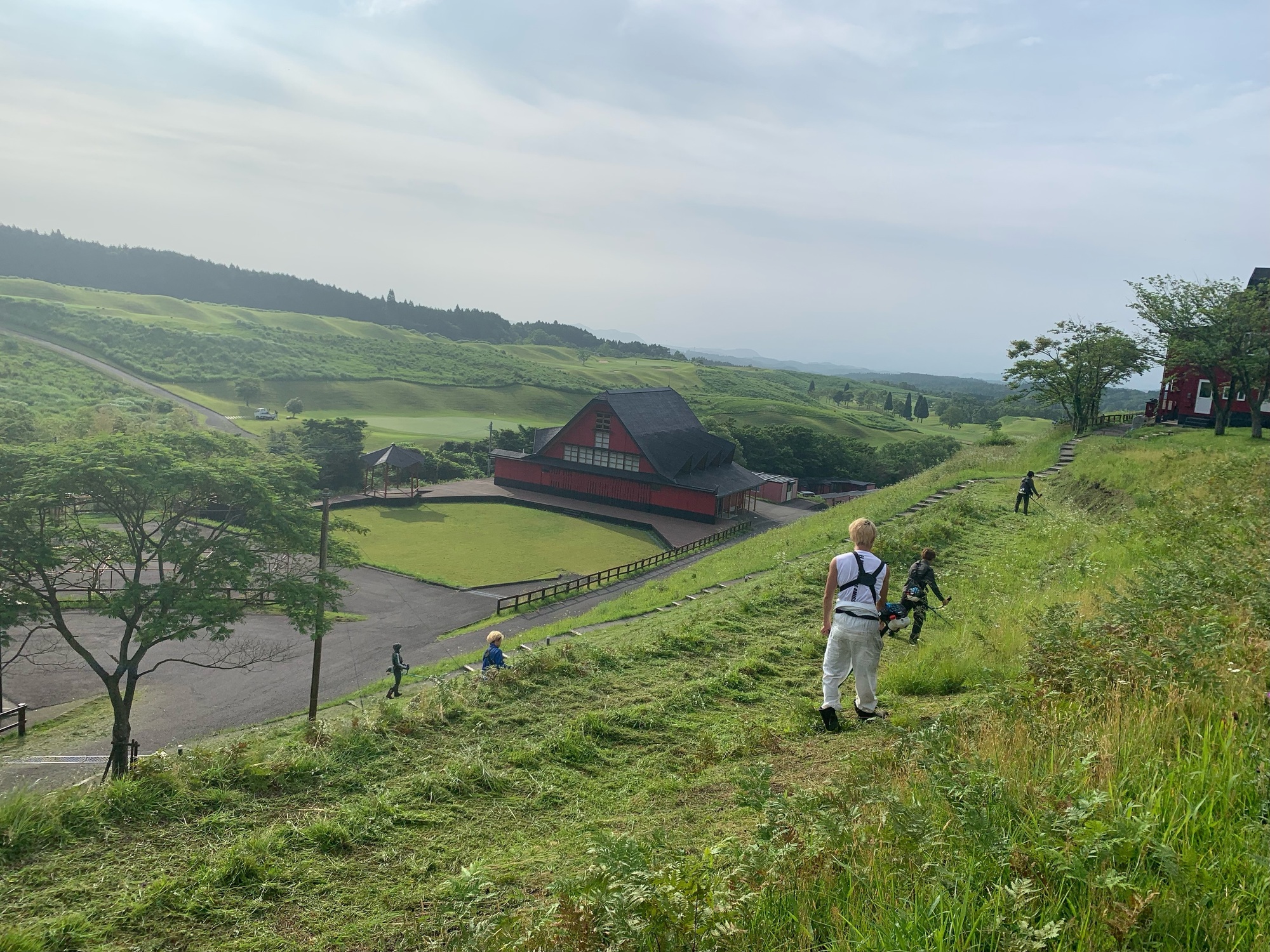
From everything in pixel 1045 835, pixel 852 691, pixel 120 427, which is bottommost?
pixel 120 427

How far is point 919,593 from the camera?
9.06 meters

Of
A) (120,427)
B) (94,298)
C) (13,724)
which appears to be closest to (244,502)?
(13,724)

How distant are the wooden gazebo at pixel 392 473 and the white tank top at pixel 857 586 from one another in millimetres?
41715

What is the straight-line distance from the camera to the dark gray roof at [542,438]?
50.3 m

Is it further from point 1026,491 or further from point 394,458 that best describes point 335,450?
point 1026,491

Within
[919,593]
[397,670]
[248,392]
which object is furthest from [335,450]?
[919,593]

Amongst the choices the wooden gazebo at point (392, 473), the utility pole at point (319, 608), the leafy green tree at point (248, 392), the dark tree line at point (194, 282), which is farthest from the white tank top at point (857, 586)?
the dark tree line at point (194, 282)

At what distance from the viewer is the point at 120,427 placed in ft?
143

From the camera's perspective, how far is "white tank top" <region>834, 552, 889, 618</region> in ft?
18.8

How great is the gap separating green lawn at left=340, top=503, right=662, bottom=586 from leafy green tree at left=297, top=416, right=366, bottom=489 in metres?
6.11

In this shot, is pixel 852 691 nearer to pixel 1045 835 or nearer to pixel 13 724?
pixel 1045 835

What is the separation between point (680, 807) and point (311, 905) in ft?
7.77

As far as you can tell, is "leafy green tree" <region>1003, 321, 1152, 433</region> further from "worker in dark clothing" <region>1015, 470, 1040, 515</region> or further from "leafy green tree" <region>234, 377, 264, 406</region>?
"leafy green tree" <region>234, 377, 264, 406</region>

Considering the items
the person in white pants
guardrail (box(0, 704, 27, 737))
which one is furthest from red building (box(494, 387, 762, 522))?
the person in white pants
